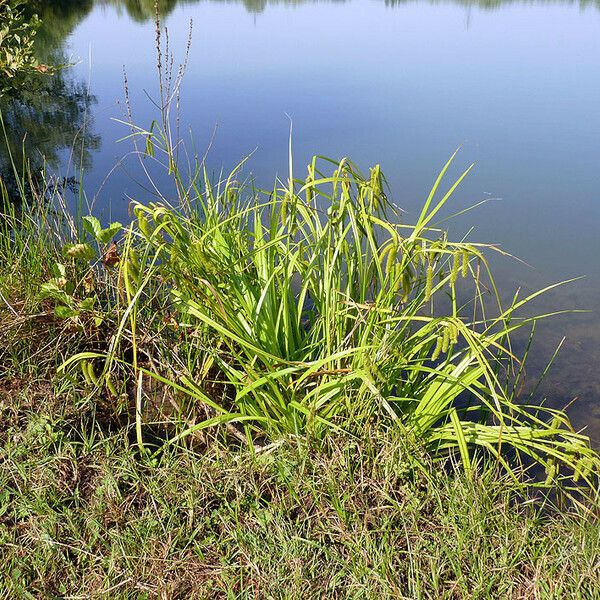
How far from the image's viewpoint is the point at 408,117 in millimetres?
5871

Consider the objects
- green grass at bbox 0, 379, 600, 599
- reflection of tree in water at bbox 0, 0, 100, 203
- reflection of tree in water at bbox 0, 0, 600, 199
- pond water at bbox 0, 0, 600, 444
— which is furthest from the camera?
reflection of tree in water at bbox 0, 0, 600, 199

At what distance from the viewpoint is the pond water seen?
330 centimetres

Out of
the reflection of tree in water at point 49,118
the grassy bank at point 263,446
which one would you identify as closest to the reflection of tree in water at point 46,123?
the reflection of tree in water at point 49,118

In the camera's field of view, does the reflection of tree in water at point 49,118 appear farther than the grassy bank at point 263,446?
Yes

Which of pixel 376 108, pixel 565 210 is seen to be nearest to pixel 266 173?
pixel 565 210

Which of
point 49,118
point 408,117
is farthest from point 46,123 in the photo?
point 408,117

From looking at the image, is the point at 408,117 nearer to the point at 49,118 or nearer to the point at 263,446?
the point at 49,118

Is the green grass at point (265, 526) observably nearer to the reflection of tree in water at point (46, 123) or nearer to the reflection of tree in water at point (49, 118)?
the reflection of tree in water at point (49, 118)

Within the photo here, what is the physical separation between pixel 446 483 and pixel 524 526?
0.20 metres

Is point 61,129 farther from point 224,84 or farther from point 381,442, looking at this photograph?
point 381,442

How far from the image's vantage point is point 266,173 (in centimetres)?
417

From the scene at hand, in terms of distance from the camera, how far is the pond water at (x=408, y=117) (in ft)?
10.8

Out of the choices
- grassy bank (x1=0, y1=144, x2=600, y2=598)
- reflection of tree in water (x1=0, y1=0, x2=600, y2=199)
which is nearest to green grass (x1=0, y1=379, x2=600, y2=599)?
grassy bank (x1=0, y1=144, x2=600, y2=598)

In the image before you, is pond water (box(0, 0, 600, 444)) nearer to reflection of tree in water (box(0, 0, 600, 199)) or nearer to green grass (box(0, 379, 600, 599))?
reflection of tree in water (box(0, 0, 600, 199))
